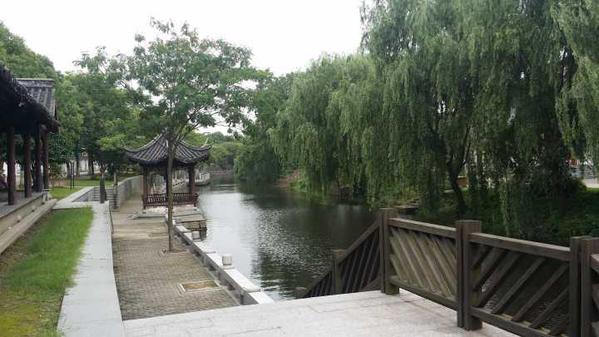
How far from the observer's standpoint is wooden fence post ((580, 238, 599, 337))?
2.78m

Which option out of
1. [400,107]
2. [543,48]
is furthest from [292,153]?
[543,48]

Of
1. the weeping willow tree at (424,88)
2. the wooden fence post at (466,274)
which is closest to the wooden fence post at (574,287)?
the wooden fence post at (466,274)

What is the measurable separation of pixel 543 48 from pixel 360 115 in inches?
224

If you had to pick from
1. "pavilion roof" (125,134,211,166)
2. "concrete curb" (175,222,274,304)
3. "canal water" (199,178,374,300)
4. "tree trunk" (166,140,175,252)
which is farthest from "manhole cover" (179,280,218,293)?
"pavilion roof" (125,134,211,166)

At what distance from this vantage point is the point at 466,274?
371cm

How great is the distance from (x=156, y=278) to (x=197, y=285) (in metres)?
1.05

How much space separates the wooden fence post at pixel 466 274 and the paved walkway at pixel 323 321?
0.09m

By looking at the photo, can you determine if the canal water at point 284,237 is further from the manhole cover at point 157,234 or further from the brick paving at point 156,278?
the brick paving at point 156,278

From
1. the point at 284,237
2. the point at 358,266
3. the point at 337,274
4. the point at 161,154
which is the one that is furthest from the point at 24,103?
the point at 161,154

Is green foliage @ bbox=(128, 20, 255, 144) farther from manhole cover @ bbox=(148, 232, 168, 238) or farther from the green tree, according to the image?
manhole cover @ bbox=(148, 232, 168, 238)

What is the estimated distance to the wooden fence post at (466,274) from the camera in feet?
12.1

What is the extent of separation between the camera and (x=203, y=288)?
862 cm

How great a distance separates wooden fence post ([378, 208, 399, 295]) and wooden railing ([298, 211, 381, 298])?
0.39ft

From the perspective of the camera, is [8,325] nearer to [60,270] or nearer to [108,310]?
[108,310]
